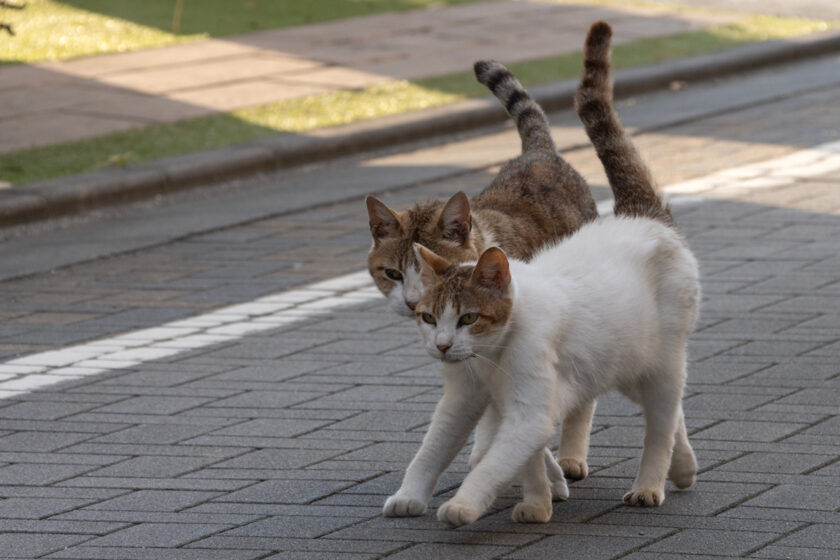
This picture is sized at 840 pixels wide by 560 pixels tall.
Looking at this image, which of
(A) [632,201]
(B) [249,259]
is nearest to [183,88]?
(B) [249,259]

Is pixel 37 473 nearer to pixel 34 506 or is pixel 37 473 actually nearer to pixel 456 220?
pixel 34 506

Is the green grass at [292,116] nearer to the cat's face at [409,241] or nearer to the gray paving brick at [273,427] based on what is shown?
the gray paving brick at [273,427]

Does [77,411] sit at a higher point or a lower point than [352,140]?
lower

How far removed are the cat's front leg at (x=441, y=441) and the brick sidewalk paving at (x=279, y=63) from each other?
7.49 metres

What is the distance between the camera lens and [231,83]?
46.3ft

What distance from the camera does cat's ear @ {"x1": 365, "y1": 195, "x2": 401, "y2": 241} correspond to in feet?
17.3

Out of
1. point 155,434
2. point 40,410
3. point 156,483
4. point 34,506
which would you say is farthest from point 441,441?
point 40,410

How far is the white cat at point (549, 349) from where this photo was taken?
14.6 ft

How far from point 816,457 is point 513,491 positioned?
1.05 m

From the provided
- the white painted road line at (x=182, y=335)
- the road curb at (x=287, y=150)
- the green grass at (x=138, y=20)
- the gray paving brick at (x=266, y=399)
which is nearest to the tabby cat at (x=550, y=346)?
the gray paving brick at (x=266, y=399)

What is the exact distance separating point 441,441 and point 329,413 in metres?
1.37

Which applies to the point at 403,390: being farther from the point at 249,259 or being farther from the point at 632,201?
the point at 249,259

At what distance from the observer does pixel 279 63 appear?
49.6 feet

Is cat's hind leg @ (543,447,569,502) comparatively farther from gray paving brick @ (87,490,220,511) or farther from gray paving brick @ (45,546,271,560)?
gray paving brick @ (87,490,220,511)
